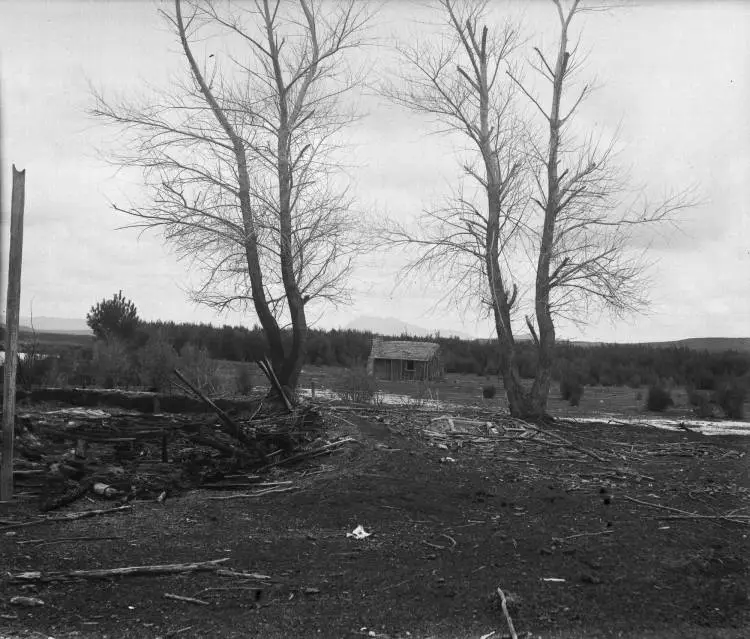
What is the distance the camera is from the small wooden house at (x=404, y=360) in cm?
5106

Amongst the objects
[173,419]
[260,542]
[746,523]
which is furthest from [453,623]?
[173,419]

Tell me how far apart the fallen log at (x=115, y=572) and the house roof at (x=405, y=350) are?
4434cm

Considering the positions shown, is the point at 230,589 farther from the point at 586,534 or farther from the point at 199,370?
the point at 199,370

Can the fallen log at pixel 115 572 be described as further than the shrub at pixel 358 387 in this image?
No

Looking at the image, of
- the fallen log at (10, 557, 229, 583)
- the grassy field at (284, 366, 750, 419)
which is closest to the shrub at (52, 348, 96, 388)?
the grassy field at (284, 366, 750, 419)

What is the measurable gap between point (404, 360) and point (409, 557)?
147 ft

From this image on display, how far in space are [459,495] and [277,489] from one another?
2.13 m

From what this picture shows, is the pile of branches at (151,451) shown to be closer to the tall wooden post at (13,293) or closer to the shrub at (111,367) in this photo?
the tall wooden post at (13,293)

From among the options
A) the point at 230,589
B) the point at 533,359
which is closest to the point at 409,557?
the point at 230,589

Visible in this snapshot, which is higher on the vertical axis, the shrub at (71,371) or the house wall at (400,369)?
the house wall at (400,369)

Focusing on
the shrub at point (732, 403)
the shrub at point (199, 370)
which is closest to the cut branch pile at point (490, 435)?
the shrub at point (199, 370)

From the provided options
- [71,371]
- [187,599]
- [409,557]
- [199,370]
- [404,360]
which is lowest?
[187,599]

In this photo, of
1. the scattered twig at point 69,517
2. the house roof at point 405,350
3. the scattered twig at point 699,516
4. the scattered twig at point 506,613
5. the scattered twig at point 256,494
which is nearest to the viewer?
the scattered twig at point 506,613

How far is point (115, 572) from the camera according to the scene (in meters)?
6.30
